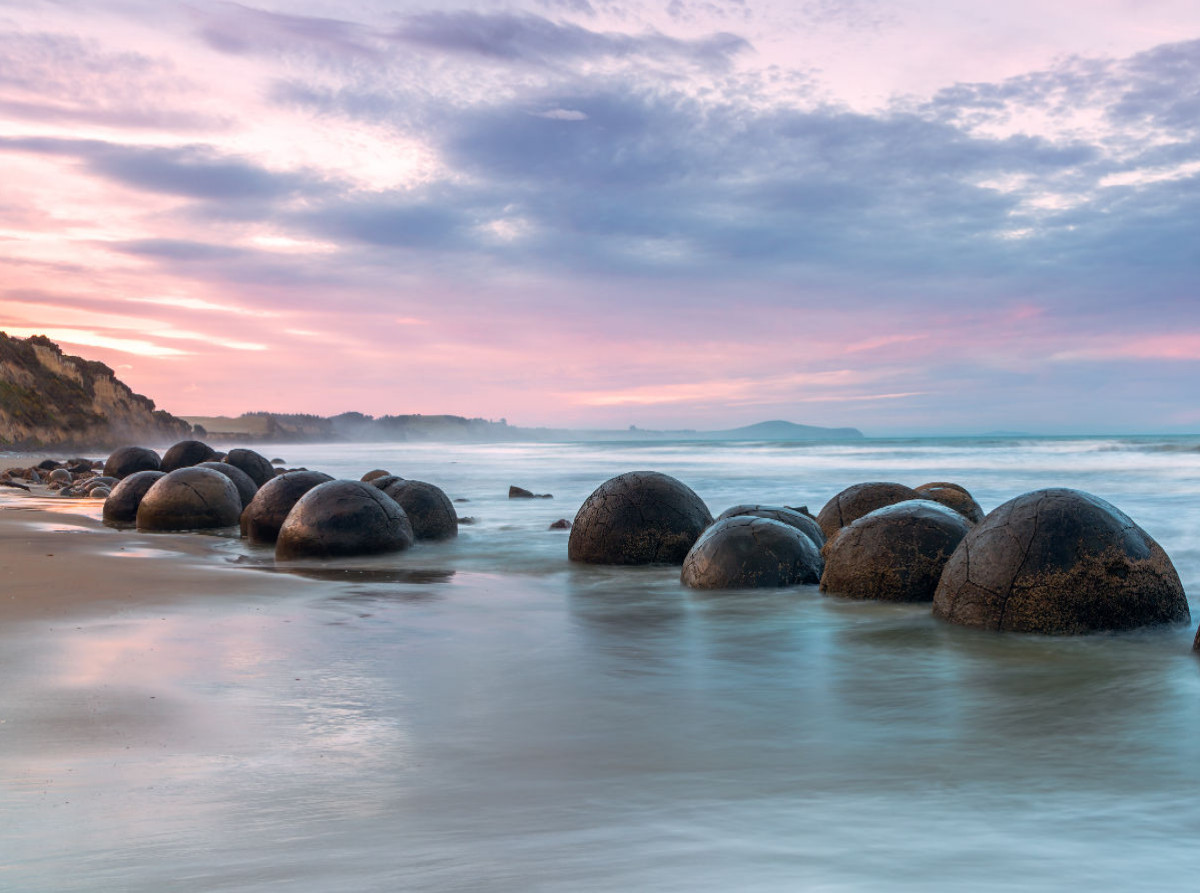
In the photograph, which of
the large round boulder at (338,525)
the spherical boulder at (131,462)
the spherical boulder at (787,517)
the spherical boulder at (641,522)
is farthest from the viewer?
the spherical boulder at (131,462)

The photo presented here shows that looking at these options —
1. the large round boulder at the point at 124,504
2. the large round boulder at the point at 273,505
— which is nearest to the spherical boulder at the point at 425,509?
the large round boulder at the point at 273,505

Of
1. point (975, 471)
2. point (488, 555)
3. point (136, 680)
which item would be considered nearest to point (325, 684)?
point (136, 680)

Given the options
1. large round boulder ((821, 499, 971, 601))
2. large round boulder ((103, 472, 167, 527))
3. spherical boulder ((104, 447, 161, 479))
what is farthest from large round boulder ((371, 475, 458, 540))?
spherical boulder ((104, 447, 161, 479))

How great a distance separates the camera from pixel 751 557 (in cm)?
927

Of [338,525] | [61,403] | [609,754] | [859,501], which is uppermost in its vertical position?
[61,403]

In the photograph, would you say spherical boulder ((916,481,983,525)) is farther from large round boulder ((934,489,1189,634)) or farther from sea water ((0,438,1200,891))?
large round boulder ((934,489,1189,634))

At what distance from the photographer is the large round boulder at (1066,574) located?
7.00 metres

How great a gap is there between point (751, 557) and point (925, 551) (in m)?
1.60

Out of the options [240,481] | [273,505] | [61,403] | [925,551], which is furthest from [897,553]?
[61,403]

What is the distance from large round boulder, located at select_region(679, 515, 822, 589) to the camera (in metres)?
9.23

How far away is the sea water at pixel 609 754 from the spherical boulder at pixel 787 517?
63.5 inches

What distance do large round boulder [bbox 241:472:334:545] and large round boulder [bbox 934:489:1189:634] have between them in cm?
907

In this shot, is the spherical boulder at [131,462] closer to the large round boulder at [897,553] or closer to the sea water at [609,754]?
the sea water at [609,754]

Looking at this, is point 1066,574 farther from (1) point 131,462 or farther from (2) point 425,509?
(1) point 131,462
